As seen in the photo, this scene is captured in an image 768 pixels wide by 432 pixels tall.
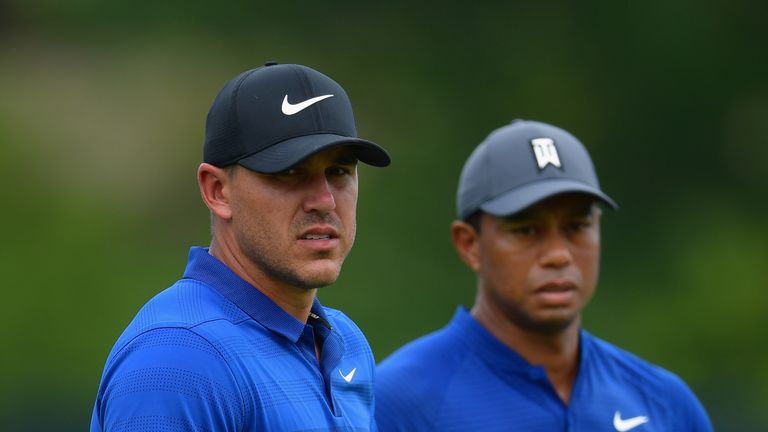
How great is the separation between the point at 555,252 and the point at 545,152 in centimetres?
34

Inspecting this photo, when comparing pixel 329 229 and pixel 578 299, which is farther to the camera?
pixel 578 299

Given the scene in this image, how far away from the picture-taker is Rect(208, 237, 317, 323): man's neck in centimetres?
292

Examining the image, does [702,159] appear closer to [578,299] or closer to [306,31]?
[306,31]

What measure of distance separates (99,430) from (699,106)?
40.2 feet

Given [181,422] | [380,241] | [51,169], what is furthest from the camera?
[51,169]

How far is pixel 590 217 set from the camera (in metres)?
4.05

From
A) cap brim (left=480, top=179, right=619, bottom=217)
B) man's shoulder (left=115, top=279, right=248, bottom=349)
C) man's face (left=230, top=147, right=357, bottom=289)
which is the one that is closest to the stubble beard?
man's face (left=230, top=147, right=357, bottom=289)

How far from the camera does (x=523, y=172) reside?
4.05m

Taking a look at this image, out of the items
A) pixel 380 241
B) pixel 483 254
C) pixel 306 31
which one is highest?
pixel 306 31

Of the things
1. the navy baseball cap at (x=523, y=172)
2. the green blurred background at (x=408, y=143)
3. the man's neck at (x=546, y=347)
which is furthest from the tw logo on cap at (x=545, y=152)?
the green blurred background at (x=408, y=143)

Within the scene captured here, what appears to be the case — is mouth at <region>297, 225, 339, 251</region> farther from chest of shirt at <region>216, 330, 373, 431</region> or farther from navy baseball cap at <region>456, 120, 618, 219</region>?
navy baseball cap at <region>456, 120, 618, 219</region>

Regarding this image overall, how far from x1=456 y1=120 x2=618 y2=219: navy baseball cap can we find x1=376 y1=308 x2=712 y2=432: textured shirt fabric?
1.18 ft

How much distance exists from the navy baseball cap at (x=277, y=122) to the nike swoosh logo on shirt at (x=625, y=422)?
53.3 inches

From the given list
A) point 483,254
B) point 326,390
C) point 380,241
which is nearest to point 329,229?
point 326,390
